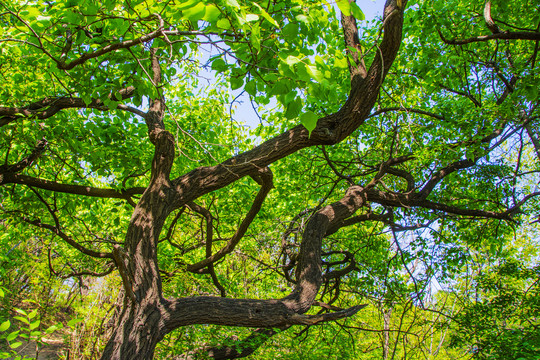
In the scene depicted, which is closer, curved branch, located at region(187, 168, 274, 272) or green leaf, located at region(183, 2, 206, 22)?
green leaf, located at region(183, 2, 206, 22)

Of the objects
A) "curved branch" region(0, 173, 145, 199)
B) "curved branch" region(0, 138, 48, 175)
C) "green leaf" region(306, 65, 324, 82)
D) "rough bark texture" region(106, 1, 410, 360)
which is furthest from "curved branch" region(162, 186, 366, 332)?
"curved branch" region(0, 138, 48, 175)

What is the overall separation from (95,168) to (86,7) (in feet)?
7.14

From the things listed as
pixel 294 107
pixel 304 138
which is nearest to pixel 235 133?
pixel 304 138

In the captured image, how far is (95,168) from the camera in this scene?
3805 mm

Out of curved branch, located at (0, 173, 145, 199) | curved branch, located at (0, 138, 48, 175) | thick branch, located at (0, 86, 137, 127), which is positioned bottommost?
curved branch, located at (0, 173, 145, 199)

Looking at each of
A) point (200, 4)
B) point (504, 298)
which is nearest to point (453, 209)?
point (504, 298)

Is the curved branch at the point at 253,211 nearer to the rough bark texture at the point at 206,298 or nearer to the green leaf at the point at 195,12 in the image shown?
the rough bark texture at the point at 206,298

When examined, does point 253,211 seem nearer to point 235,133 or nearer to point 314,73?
point 235,133

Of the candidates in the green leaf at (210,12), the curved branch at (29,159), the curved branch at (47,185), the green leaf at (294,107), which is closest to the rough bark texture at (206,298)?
the curved branch at (47,185)

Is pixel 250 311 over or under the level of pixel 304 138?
under

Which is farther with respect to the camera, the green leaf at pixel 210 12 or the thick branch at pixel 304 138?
the thick branch at pixel 304 138

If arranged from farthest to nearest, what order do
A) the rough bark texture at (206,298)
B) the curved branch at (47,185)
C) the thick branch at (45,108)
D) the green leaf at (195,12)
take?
the curved branch at (47,185) → the thick branch at (45,108) → the rough bark texture at (206,298) → the green leaf at (195,12)

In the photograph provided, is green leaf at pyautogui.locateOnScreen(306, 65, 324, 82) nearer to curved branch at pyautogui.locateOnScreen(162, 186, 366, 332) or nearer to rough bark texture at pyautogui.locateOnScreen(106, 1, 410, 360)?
rough bark texture at pyautogui.locateOnScreen(106, 1, 410, 360)

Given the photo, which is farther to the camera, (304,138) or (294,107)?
(304,138)
